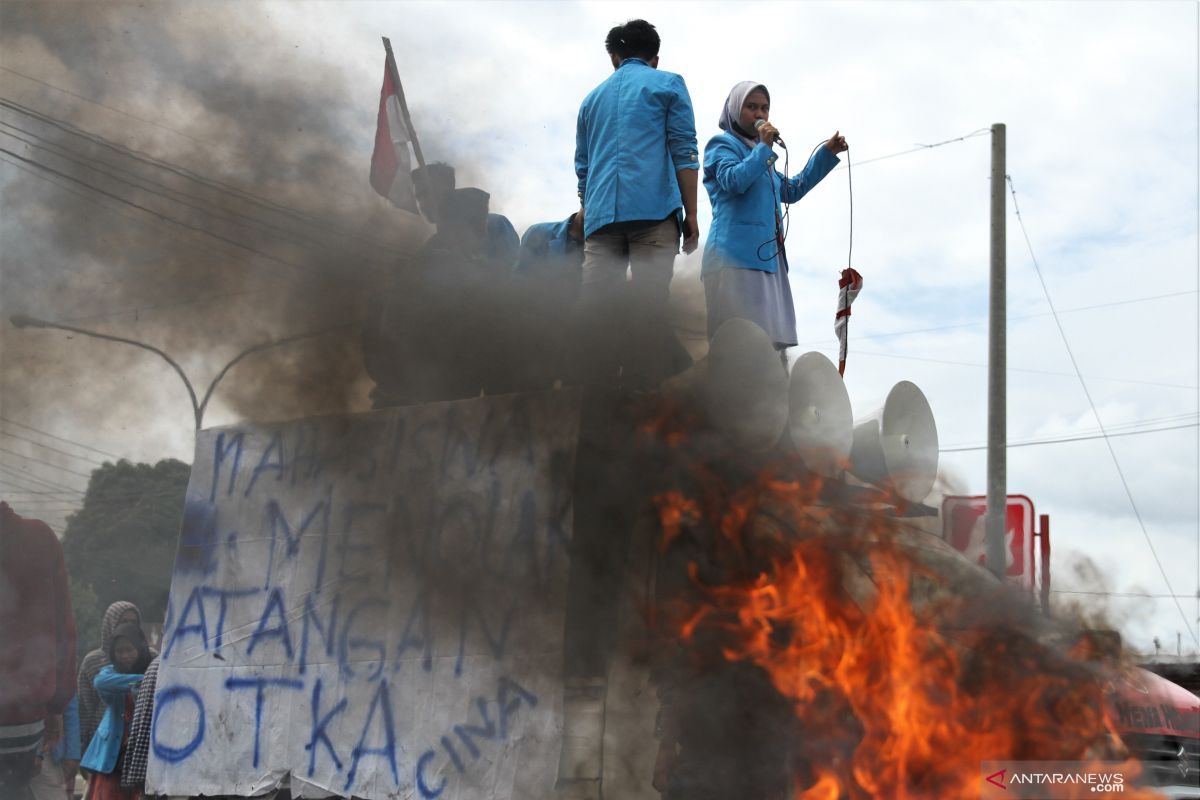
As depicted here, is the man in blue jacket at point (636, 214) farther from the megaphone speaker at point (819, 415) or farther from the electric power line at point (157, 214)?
the electric power line at point (157, 214)

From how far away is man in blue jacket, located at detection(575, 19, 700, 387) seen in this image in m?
5.64

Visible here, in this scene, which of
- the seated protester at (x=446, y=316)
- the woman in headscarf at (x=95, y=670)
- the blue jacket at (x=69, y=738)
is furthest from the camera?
the blue jacket at (x=69, y=738)

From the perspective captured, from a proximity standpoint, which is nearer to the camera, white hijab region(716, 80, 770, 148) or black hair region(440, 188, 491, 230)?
white hijab region(716, 80, 770, 148)

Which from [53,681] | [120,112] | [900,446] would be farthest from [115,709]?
[900,446]

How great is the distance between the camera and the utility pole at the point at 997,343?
11102 mm

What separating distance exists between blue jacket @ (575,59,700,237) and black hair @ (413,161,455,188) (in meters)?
1.58

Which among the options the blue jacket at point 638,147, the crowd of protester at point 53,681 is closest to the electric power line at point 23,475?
Result: the crowd of protester at point 53,681

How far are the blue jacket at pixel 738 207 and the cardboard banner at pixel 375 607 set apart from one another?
1118mm

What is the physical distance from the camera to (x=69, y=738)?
877cm

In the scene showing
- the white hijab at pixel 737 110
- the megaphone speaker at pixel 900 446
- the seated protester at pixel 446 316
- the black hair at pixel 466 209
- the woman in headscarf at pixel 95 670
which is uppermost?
the white hijab at pixel 737 110

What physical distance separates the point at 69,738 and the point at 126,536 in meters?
25.8

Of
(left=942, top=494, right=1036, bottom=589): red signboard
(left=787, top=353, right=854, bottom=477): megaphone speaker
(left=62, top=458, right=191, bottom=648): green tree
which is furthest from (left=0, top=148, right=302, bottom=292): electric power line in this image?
(left=62, top=458, right=191, bottom=648): green tree

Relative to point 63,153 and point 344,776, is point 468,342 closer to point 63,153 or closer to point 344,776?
point 344,776

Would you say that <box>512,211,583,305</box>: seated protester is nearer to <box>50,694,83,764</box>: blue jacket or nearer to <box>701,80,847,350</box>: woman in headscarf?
<box>701,80,847,350</box>: woman in headscarf
